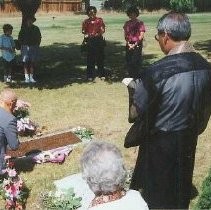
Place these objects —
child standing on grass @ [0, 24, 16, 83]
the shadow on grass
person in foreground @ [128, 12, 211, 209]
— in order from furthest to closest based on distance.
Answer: the shadow on grass < child standing on grass @ [0, 24, 16, 83] < person in foreground @ [128, 12, 211, 209]

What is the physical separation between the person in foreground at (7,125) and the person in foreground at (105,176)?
3.74 metres

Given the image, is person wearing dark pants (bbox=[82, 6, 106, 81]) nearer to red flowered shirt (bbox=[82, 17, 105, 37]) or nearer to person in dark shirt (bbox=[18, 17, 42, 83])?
red flowered shirt (bbox=[82, 17, 105, 37])

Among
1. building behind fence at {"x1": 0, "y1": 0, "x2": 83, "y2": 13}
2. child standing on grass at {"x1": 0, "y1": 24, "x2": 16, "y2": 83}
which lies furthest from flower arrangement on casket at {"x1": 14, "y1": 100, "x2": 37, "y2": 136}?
building behind fence at {"x1": 0, "y1": 0, "x2": 83, "y2": 13}

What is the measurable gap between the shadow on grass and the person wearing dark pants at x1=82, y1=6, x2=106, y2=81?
18.7 inches

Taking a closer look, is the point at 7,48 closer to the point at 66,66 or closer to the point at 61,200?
the point at 66,66

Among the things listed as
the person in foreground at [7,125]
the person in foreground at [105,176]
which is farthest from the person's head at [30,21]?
the person in foreground at [105,176]

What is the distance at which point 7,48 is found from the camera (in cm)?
1377

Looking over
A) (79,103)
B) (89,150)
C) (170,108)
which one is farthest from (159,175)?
(79,103)

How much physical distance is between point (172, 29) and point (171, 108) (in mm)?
705

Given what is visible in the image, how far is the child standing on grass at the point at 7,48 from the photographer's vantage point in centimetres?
1362

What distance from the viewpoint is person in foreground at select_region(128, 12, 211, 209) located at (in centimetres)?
418

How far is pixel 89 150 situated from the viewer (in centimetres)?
343

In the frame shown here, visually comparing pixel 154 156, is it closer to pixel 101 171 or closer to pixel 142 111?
pixel 142 111

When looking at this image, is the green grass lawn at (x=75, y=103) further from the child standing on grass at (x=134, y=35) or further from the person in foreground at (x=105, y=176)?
the person in foreground at (x=105, y=176)
